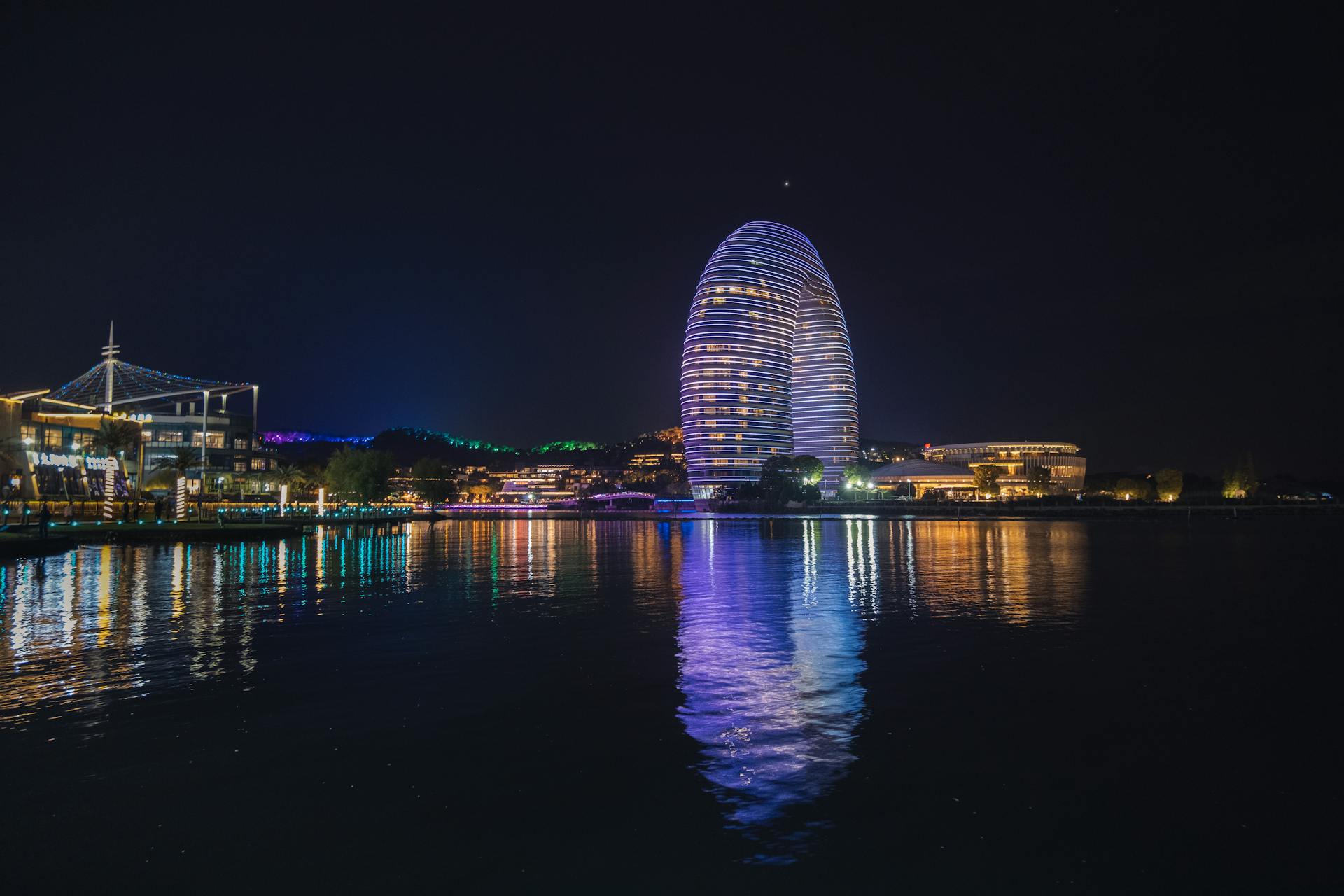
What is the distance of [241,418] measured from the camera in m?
112

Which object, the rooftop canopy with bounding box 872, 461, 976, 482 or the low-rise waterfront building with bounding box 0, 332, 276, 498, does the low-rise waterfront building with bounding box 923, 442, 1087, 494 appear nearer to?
the rooftop canopy with bounding box 872, 461, 976, 482

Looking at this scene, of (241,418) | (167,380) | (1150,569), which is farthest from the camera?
(241,418)

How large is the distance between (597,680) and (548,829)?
483 cm

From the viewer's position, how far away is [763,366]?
465 feet

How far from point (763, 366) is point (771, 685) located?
133 meters

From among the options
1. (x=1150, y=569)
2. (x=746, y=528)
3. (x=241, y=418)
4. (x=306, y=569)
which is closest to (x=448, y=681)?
(x=306, y=569)

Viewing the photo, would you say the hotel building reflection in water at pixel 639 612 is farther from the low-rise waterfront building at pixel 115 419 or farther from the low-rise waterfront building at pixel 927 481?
the low-rise waterfront building at pixel 927 481

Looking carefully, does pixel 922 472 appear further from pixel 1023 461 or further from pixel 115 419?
pixel 115 419

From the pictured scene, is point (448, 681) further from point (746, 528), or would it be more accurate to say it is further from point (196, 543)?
point (746, 528)

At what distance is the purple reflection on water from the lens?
707 cm

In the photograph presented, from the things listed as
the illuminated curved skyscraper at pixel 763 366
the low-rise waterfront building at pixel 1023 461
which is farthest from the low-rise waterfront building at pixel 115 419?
the low-rise waterfront building at pixel 1023 461

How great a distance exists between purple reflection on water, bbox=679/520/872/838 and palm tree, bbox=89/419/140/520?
54.9 m

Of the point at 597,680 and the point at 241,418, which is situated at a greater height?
the point at 241,418

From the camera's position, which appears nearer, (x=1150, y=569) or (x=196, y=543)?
(x=1150, y=569)
